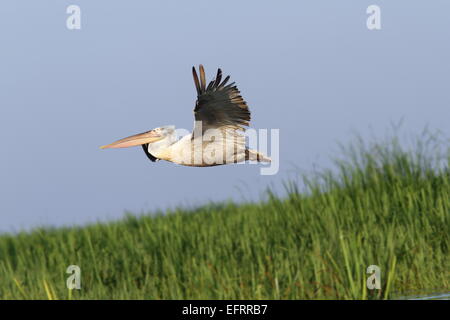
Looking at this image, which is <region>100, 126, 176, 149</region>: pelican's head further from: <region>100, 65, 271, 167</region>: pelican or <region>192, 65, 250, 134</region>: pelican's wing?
<region>192, 65, 250, 134</region>: pelican's wing

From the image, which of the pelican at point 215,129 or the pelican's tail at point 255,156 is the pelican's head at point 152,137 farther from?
the pelican's tail at point 255,156

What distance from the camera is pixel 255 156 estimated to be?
5629 mm

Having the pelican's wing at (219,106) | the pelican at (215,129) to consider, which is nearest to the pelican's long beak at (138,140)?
the pelican at (215,129)

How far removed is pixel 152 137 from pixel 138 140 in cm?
18

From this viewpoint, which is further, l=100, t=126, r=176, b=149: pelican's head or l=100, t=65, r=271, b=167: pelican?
→ l=100, t=126, r=176, b=149: pelican's head

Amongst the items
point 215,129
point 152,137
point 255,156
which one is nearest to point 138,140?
point 152,137

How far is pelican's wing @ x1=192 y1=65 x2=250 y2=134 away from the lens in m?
5.21

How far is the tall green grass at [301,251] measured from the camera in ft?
19.0

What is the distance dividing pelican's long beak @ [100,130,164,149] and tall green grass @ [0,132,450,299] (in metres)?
1.35

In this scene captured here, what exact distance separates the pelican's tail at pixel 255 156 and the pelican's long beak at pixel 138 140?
0.77 m

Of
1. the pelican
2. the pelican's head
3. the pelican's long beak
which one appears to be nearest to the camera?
the pelican

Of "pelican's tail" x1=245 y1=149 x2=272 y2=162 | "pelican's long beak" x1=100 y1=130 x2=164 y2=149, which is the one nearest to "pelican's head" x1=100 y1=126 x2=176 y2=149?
"pelican's long beak" x1=100 y1=130 x2=164 y2=149

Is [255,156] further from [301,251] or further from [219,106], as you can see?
[301,251]

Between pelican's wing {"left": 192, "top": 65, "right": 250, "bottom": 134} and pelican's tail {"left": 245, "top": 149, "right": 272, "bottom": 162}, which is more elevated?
pelican's wing {"left": 192, "top": 65, "right": 250, "bottom": 134}
